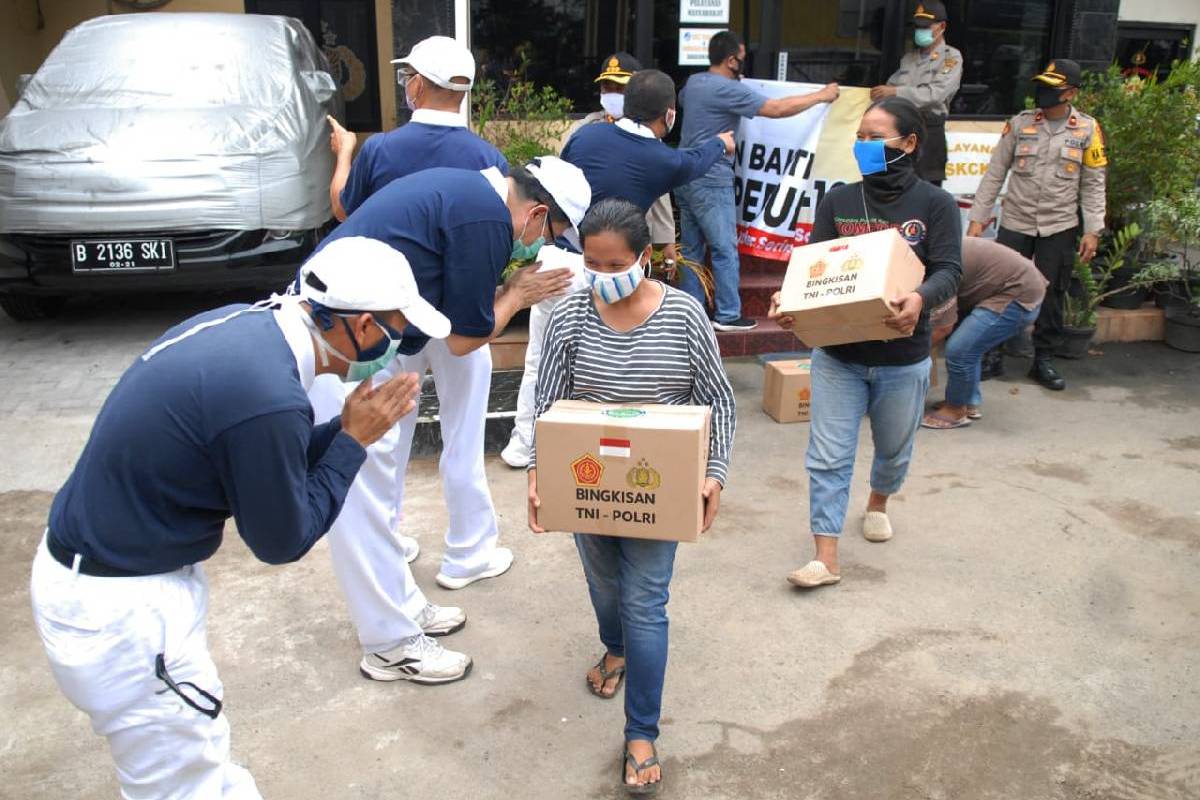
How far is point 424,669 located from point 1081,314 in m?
5.42

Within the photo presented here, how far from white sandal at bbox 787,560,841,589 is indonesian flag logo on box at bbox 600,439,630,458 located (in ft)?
5.28

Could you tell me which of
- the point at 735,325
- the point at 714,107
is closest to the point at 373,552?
the point at 735,325

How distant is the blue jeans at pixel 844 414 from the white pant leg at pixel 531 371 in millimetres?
1422

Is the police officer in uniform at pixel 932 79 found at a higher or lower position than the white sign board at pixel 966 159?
higher

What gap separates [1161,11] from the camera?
1062 cm

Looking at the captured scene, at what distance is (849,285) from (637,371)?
109 centimetres

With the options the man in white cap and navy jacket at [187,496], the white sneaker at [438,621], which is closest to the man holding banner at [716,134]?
the white sneaker at [438,621]

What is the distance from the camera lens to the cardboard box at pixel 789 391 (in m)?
5.99

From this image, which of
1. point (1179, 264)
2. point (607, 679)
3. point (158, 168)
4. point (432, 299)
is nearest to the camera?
point (432, 299)

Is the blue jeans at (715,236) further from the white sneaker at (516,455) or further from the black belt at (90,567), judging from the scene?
the black belt at (90,567)

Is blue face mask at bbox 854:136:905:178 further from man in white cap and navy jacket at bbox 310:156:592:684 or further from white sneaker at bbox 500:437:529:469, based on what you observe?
white sneaker at bbox 500:437:529:469

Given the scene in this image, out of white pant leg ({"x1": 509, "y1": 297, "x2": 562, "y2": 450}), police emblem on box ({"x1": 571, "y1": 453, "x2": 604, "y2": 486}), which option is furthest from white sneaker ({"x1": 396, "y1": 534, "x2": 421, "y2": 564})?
police emblem on box ({"x1": 571, "y1": 453, "x2": 604, "y2": 486})

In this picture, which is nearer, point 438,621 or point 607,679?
point 607,679

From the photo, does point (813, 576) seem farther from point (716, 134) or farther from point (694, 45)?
point (694, 45)
